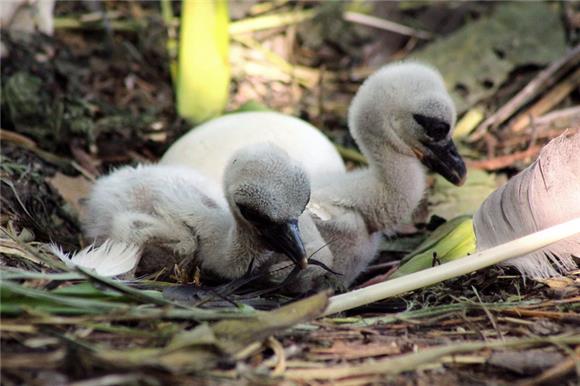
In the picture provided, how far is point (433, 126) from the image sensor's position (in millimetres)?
3119

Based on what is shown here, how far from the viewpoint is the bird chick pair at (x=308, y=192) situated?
269cm

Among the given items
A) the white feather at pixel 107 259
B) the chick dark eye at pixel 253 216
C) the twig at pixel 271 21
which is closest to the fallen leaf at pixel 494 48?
the twig at pixel 271 21

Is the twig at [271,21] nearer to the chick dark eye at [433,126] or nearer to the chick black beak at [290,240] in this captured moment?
the chick dark eye at [433,126]

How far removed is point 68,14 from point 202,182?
2320mm

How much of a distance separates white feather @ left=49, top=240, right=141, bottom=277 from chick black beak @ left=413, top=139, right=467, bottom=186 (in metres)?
1.12

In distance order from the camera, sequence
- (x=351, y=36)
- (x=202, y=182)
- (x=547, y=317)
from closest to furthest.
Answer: (x=547, y=317) → (x=202, y=182) → (x=351, y=36)

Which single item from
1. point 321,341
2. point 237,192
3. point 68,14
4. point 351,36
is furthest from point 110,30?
point 321,341

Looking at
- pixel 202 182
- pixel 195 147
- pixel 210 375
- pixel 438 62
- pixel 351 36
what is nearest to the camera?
pixel 210 375

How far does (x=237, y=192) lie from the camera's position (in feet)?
8.86

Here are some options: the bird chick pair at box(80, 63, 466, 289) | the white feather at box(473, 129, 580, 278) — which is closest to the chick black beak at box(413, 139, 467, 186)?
the bird chick pair at box(80, 63, 466, 289)

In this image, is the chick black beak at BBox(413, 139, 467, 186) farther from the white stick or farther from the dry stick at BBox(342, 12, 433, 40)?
the dry stick at BBox(342, 12, 433, 40)

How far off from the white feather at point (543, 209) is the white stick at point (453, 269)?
8cm

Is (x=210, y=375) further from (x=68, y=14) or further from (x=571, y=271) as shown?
(x=68, y=14)

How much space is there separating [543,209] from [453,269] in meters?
0.41
